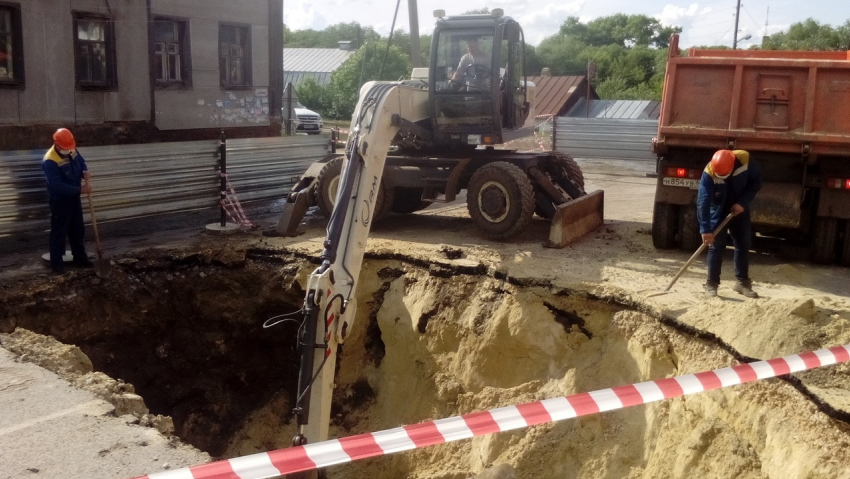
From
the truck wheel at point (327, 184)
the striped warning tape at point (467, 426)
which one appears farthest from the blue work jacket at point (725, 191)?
the truck wheel at point (327, 184)

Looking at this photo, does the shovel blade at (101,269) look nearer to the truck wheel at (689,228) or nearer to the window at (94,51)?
the truck wheel at (689,228)

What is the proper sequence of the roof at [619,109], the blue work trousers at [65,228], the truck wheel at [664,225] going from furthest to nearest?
the roof at [619,109], the truck wheel at [664,225], the blue work trousers at [65,228]

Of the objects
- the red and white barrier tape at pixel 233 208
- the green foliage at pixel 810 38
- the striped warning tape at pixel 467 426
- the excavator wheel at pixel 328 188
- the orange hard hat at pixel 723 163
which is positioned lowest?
the striped warning tape at pixel 467 426

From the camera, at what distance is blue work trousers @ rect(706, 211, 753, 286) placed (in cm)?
800

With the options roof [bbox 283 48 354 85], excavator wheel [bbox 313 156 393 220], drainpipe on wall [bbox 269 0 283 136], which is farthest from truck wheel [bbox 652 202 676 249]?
roof [bbox 283 48 354 85]

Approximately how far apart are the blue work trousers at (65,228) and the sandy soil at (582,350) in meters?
0.32

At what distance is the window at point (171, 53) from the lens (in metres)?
Answer: 16.3

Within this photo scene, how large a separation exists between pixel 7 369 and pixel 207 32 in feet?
41.3

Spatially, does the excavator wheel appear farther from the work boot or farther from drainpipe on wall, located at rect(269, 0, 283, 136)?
drainpipe on wall, located at rect(269, 0, 283, 136)

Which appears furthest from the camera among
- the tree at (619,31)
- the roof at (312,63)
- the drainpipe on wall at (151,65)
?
the tree at (619,31)

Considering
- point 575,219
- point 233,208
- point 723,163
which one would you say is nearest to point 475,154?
point 575,219

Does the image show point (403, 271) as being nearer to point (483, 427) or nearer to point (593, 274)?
point (593, 274)

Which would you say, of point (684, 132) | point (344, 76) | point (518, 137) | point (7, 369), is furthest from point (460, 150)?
point (344, 76)

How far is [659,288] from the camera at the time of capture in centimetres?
823
